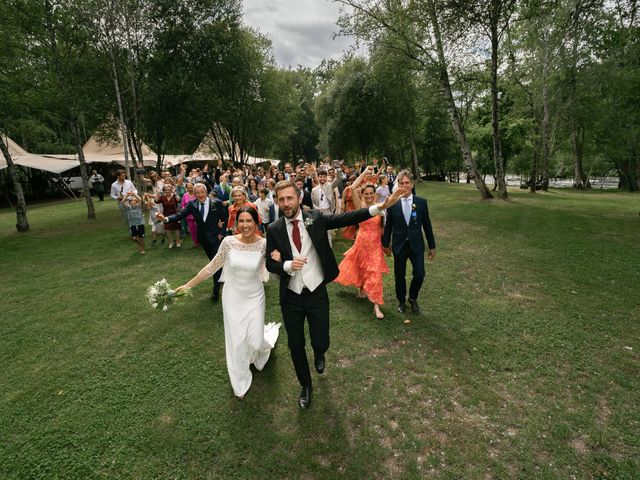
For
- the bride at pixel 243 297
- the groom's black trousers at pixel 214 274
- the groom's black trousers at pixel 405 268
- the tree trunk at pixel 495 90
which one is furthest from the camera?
the tree trunk at pixel 495 90

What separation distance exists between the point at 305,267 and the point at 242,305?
107cm

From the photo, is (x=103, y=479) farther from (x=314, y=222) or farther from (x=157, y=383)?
(x=314, y=222)

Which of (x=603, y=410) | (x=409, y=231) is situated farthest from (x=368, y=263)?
(x=603, y=410)

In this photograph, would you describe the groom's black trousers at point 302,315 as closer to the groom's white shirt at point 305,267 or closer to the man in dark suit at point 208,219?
the groom's white shirt at point 305,267

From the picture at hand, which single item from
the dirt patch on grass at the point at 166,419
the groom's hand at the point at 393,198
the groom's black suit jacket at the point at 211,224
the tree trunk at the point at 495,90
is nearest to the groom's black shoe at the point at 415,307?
the groom's hand at the point at 393,198

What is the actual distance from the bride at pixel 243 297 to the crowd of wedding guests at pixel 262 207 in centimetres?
46

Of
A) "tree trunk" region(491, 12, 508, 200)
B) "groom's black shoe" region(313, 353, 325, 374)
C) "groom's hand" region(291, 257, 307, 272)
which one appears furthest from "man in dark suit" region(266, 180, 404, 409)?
"tree trunk" region(491, 12, 508, 200)

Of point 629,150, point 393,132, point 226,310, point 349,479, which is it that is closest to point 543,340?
point 349,479

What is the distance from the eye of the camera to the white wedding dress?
403 centimetres

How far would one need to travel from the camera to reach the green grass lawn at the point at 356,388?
3236mm

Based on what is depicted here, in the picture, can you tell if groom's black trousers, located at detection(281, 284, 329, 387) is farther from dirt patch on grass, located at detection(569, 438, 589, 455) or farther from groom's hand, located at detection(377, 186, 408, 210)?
dirt patch on grass, located at detection(569, 438, 589, 455)

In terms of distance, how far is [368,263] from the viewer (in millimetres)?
6379

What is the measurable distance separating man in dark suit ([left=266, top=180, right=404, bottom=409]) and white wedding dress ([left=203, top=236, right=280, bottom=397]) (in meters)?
0.49

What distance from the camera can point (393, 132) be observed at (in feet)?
117
